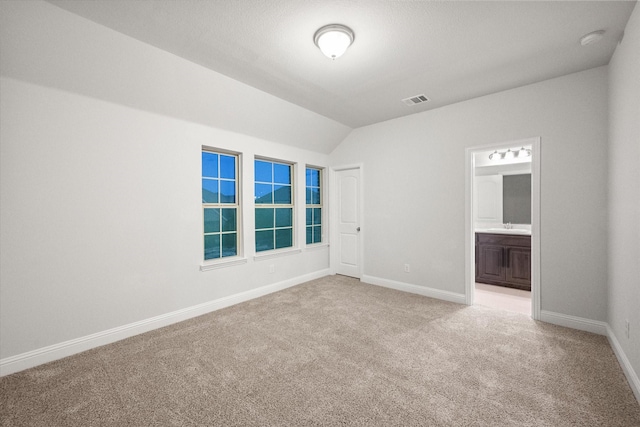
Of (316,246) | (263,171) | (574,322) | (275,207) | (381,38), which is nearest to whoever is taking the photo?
(381,38)

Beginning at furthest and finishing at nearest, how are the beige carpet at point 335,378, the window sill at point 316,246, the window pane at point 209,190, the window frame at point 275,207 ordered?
the window sill at point 316,246
the window frame at point 275,207
the window pane at point 209,190
the beige carpet at point 335,378

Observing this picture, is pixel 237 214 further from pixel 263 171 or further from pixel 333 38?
pixel 333 38

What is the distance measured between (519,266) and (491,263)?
378mm

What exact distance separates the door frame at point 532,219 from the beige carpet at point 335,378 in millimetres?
440

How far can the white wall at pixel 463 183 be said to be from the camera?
9.32 ft

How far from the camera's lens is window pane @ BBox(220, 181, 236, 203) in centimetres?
383

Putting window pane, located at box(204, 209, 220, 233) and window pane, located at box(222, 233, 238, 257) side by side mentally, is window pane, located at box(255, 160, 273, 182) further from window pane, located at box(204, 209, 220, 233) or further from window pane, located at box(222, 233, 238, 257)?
window pane, located at box(222, 233, 238, 257)

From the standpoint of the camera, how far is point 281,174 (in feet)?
15.4

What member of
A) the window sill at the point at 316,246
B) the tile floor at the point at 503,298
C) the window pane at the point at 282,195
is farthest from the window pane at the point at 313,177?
the tile floor at the point at 503,298

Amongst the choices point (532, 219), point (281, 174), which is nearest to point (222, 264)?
point (281, 174)

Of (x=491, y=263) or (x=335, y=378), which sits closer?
(x=335, y=378)

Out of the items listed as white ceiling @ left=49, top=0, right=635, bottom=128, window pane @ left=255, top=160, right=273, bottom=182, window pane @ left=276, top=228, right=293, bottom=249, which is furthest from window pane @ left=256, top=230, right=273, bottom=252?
white ceiling @ left=49, top=0, right=635, bottom=128

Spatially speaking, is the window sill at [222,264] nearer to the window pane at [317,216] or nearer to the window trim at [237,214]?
the window trim at [237,214]

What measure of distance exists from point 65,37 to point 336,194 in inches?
160
